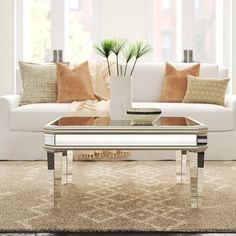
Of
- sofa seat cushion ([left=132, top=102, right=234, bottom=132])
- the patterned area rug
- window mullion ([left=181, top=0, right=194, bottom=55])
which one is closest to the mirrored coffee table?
the patterned area rug

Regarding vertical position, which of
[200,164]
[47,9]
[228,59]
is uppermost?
[47,9]

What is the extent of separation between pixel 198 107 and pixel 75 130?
197 cm

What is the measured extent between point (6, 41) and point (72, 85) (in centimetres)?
198

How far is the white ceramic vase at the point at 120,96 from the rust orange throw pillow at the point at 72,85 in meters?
1.55

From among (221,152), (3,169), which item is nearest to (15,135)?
(3,169)

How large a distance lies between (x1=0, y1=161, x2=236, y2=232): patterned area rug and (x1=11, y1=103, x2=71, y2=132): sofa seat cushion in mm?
412

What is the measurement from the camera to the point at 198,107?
4.27m

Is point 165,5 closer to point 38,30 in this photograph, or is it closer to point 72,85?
point 38,30

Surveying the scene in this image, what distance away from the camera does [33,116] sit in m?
4.23

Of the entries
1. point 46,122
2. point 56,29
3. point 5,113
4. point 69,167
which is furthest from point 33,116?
point 56,29

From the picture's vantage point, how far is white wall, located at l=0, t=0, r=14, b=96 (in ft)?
20.5

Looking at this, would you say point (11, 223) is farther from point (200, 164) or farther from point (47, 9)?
point (47, 9)

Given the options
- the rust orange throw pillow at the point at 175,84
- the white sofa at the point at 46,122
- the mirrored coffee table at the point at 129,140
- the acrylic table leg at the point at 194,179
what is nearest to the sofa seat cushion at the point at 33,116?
the white sofa at the point at 46,122

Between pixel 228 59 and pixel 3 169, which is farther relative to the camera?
pixel 228 59
